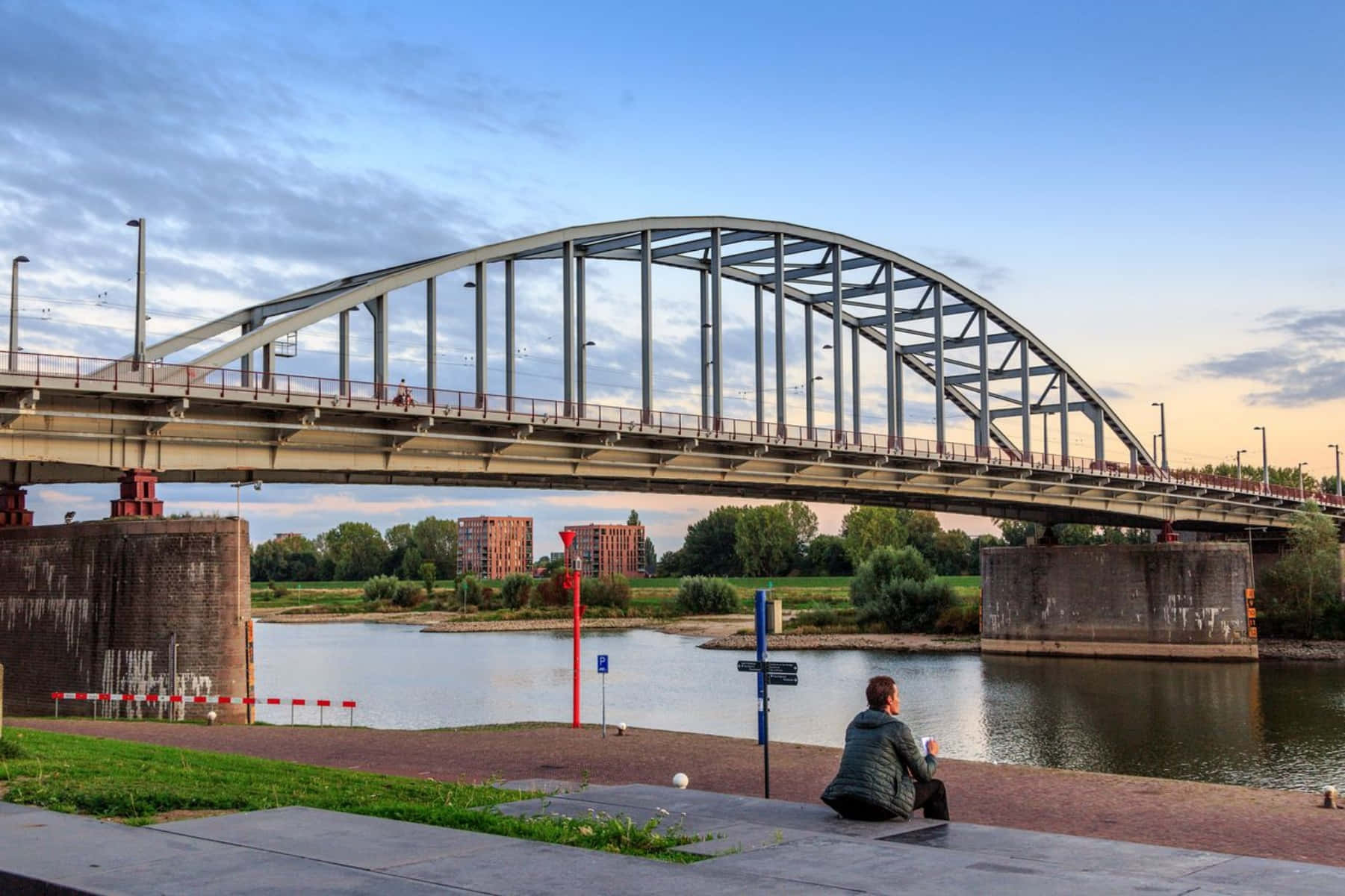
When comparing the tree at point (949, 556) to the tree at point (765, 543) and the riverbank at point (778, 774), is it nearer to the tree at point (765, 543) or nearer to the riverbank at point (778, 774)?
the tree at point (765, 543)

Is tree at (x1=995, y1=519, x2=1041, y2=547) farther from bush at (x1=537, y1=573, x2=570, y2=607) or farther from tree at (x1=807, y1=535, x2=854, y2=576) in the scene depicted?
bush at (x1=537, y1=573, x2=570, y2=607)

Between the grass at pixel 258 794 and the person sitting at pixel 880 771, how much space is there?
4.54 ft

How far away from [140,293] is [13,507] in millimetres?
6319

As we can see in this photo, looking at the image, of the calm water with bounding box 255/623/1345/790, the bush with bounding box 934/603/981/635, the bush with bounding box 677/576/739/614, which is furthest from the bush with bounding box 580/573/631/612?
the bush with bounding box 934/603/981/635

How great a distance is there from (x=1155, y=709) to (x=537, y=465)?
20565 mm

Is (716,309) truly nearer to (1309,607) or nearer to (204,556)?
(204,556)

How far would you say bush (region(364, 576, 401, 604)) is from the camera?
403 feet

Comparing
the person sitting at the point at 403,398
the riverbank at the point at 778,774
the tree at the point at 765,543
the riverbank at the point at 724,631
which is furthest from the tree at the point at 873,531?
the riverbank at the point at 778,774

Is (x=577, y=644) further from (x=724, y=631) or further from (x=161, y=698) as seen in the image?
(x=724, y=631)

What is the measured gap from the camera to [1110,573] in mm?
63844

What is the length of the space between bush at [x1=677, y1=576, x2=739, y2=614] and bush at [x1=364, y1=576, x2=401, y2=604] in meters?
36.1

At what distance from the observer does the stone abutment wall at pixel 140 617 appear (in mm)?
26719

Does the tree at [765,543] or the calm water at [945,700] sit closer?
the calm water at [945,700]

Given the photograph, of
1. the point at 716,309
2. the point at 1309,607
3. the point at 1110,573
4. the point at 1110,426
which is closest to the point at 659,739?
the point at 716,309
